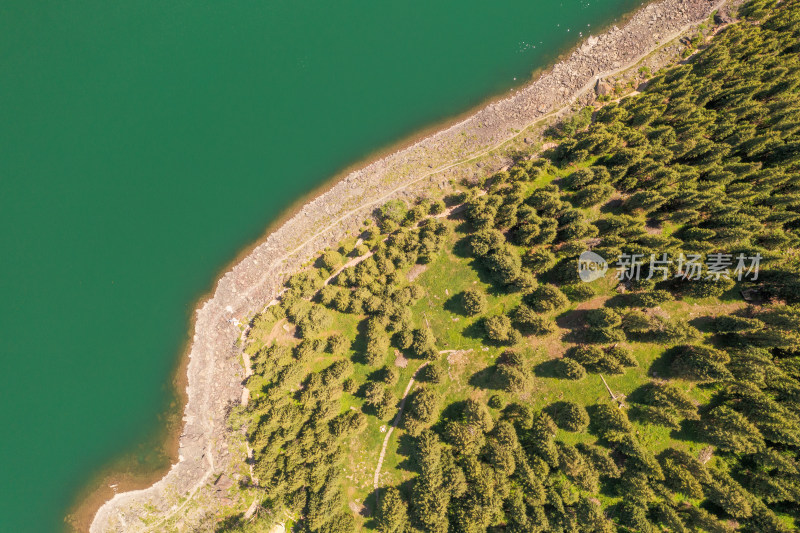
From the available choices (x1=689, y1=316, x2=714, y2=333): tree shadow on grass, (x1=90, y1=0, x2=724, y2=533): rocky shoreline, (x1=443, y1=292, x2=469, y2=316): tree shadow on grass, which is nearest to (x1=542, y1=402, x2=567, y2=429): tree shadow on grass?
(x1=443, y1=292, x2=469, y2=316): tree shadow on grass

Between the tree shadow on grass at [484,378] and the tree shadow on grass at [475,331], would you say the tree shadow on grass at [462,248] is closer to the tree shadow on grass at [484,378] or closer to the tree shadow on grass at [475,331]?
the tree shadow on grass at [475,331]

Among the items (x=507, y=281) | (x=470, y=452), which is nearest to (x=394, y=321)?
(x=507, y=281)

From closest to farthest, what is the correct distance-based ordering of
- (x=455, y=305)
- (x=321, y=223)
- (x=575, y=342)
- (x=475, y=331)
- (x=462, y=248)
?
(x=575, y=342)
(x=475, y=331)
(x=455, y=305)
(x=462, y=248)
(x=321, y=223)

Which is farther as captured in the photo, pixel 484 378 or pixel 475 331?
pixel 475 331

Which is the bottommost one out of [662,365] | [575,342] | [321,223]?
[662,365]

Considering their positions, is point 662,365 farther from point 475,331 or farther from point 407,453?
point 407,453

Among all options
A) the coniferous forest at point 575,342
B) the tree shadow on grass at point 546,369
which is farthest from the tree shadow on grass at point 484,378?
the tree shadow on grass at point 546,369

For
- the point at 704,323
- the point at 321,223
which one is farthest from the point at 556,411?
the point at 321,223

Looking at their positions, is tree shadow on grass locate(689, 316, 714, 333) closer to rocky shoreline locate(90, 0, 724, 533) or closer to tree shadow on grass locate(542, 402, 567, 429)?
tree shadow on grass locate(542, 402, 567, 429)

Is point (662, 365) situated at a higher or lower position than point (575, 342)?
lower
